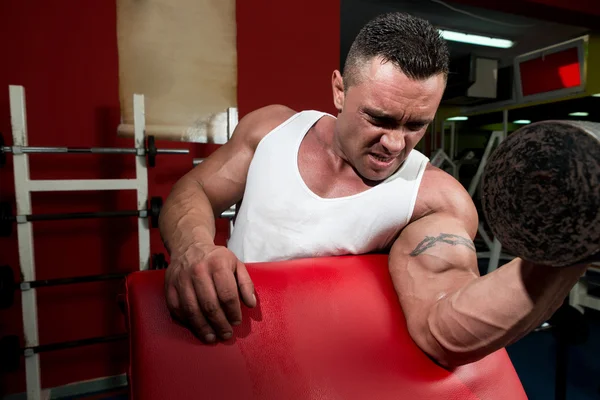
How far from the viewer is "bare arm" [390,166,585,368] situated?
0.55 m

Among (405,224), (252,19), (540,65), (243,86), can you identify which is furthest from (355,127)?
(540,65)

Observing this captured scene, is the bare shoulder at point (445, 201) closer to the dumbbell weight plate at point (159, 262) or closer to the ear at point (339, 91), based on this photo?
the ear at point (339, 91)

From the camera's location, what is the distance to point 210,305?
66cm

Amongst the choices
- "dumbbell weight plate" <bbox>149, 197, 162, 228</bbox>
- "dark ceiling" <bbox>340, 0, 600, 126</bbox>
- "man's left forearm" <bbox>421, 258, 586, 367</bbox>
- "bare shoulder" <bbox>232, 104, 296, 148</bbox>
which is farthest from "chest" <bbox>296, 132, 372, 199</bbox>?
"dark ceiling" <bbox>340, 0, 600, 126</bbox>

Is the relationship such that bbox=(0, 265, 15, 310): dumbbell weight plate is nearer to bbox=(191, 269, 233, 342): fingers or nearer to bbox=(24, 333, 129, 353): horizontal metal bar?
bbox=(24, 333, 129, 353): horizontal metal bar

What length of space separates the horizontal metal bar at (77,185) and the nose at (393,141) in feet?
4.04

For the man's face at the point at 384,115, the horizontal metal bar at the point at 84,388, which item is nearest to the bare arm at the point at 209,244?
the man's face at the point at 384,115

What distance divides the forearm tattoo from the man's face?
0.72ft

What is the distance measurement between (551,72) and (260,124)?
454 centimetres

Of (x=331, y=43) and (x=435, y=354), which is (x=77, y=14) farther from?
(x=435, y=354)

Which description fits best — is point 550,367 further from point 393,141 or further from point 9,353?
point 9,353

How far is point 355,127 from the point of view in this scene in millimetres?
1020

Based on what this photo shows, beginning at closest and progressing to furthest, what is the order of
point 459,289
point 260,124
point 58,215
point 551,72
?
point 459,289, point 260,124, point 58,215, point 551,72

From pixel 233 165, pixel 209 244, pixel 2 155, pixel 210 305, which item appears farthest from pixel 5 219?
Answer: pixel 210 305
